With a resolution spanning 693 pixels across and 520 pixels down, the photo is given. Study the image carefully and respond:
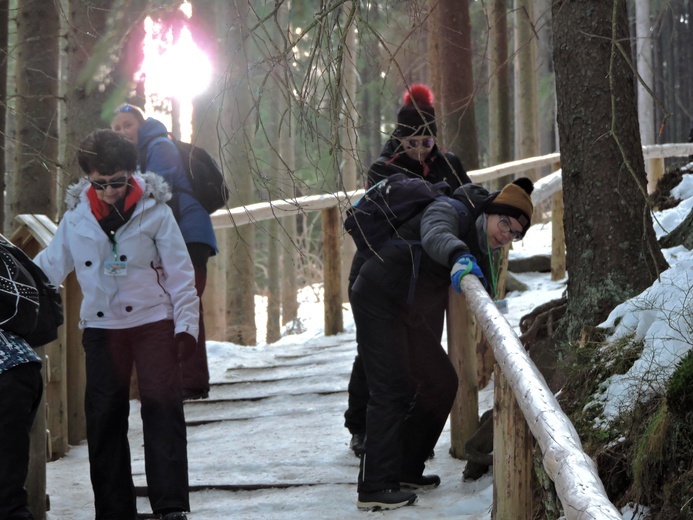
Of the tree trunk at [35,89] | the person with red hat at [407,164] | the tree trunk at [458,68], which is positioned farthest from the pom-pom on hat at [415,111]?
the tree trunk at [35,89]

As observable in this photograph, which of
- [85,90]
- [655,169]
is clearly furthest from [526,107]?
[85,90]

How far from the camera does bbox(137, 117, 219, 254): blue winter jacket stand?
6117mm

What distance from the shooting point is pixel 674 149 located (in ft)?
38.4

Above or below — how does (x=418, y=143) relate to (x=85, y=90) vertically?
below

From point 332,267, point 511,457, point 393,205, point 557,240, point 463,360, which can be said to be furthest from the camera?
point 557,240

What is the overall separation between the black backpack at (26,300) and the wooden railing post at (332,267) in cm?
502

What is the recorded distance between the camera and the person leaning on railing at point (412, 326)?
434cm

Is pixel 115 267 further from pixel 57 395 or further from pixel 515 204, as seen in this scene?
pixel 57 395

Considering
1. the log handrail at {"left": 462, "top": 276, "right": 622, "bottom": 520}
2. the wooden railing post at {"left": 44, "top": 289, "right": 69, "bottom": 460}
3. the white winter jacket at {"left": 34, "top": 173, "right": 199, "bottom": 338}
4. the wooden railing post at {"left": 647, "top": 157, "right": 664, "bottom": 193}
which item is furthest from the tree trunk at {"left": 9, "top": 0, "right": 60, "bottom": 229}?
the wooden railing post at {"left": 647, "top": 157, "right": 664, "bottom": 193}

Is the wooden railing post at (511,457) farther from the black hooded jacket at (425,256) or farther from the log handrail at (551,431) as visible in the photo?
the black hooded jacket at (425,256)

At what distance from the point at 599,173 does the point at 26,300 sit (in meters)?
2.64

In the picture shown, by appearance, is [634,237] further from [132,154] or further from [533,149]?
[533,149]

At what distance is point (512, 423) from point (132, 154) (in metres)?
2.28

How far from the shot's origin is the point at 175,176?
6270mm
